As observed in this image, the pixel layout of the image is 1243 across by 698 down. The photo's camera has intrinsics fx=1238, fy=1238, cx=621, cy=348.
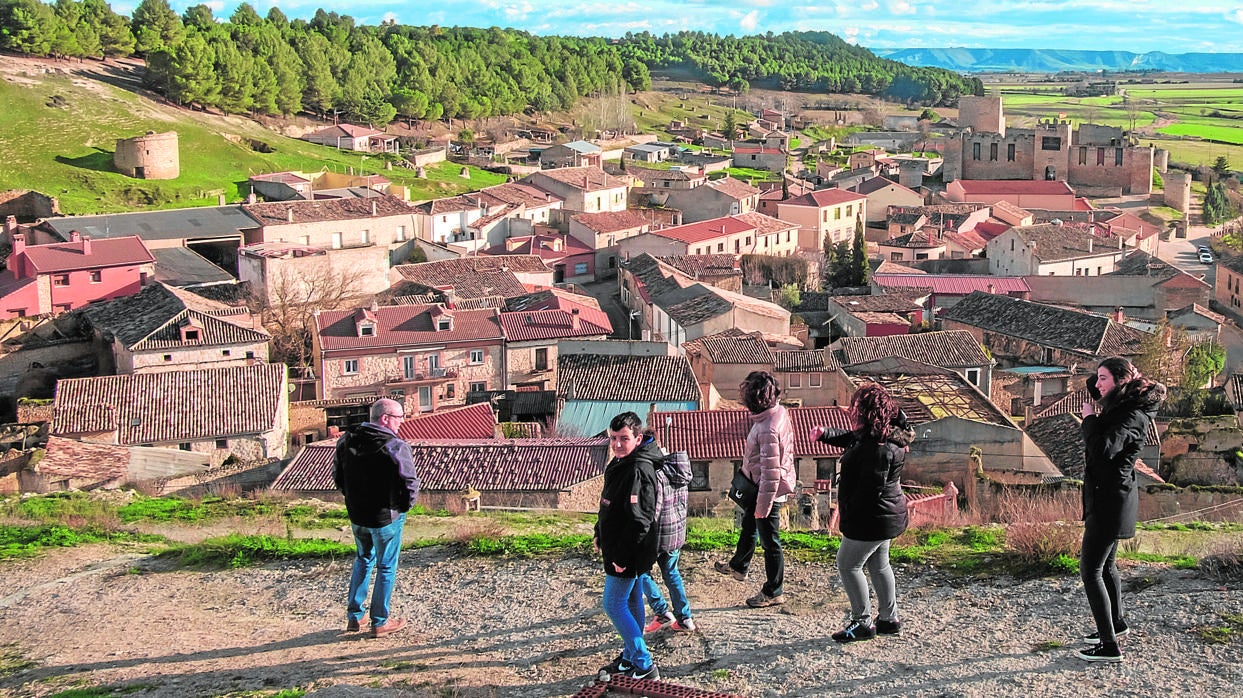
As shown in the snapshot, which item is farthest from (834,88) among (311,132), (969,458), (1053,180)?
(969,458)

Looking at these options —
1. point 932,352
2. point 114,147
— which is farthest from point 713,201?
point 932,352

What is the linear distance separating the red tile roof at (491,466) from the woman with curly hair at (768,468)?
25.2ft

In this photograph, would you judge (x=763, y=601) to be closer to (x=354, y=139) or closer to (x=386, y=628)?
(x=386, y=628)

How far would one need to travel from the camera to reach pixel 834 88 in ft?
490

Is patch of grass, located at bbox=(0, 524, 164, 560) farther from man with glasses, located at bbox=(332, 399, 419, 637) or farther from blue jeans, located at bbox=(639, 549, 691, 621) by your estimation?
blue jeans, located at bbox=(639, 549, 691, 621)

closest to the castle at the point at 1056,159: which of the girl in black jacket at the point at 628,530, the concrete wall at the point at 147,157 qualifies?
the concrete wall at the point at 147,157

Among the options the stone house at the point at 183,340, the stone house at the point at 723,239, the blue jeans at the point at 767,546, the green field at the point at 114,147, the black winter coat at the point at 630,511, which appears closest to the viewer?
the black winter coat at the point at 630,511

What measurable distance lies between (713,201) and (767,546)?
53565 mm

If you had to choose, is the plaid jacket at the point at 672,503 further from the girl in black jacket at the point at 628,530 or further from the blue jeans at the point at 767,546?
the blue jeans at the point at 767,546

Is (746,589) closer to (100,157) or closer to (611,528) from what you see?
(611,528)

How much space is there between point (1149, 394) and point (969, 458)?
1310 cm

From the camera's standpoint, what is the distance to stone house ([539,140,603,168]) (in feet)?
239

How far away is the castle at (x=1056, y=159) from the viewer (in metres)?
74.4

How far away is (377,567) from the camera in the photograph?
24.4ft
